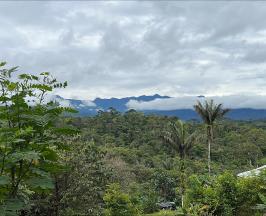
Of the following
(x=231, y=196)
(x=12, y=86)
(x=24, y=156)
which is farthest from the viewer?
(x=231, y=196)

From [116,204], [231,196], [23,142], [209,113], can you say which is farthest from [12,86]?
[209,113]

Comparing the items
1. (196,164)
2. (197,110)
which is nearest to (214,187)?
(197,110)

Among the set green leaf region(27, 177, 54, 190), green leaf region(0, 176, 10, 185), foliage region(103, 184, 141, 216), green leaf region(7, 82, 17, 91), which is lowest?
foliage region(103, 184, 141, 216)

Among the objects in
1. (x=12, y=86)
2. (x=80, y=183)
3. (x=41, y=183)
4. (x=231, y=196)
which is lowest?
(x=231, y=196)

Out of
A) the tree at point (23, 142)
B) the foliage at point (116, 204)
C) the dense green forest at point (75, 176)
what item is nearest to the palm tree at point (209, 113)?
the dense green forest at point (75, 176)

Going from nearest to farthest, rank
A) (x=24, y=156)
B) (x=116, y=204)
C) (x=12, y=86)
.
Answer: (x=24, y=156) → (x=12, y=86) → (x=116, y=204)

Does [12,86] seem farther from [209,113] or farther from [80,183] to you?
[209,113]

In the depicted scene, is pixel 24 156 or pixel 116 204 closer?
pixel 24 156

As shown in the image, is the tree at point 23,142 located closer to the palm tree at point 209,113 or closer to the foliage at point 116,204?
the foliage at point 116,204

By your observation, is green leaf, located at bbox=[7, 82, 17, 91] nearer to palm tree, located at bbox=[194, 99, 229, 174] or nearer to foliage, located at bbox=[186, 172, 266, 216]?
foliage, located at bbox=[186, 172, 266, 216]

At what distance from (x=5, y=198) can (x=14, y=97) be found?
81cm

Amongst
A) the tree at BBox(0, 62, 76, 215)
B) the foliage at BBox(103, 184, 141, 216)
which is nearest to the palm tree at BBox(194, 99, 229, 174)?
the foliage at BBox(103, 184, 141, 216)

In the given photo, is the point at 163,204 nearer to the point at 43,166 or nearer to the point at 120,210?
the point at 120,210

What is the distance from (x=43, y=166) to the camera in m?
3.51
